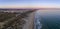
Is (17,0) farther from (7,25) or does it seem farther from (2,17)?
(7,25)

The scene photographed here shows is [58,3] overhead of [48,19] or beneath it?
overhead

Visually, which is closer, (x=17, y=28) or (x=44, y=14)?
(x=17, y=28)

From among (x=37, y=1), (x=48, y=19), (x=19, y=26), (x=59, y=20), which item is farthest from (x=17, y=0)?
(x=19, y=26)

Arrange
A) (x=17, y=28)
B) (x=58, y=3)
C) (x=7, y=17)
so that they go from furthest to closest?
1. (x=58, y=3)
2. (x=7, y=17)
3. (x=17, y=28)

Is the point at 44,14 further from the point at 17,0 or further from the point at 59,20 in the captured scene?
the point at 17,0

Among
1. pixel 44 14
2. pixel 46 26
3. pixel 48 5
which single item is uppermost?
pixel 48 5

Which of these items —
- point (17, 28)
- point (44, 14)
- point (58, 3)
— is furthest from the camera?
point (58, 3)

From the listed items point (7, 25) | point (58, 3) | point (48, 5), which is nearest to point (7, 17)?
point (7, 25)
